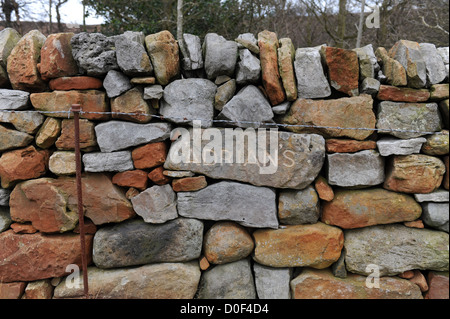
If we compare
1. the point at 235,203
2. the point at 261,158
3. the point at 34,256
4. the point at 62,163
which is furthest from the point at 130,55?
the point at 34,256

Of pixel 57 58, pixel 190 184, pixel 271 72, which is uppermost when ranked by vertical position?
pixel 57 58

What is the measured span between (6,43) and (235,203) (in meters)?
2.31

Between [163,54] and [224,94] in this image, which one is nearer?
[163,54]

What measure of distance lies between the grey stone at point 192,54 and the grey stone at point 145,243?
1.27 meters

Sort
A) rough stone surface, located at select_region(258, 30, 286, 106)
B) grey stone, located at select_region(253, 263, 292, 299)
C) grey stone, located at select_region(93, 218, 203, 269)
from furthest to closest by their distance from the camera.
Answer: grey stone, located at select_region(253, 263, 292, 299), grey stone, located at select_region(93, 218, 203, 269), rough stone surface, located at select_region(258, 30, 286, 106)

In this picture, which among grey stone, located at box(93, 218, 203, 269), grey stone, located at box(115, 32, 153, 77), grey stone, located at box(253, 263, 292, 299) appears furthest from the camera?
grey stone, located at box(253, 263, 292, 299)

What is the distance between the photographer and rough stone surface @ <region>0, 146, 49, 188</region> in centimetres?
241

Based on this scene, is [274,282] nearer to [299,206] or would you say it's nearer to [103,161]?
[299,206]

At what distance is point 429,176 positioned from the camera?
2.42 meters

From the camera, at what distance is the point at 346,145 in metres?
2.43

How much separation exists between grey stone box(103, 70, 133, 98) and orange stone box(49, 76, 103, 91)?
0.40 ft

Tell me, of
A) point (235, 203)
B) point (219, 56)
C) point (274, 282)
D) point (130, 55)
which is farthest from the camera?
point (274, 282)

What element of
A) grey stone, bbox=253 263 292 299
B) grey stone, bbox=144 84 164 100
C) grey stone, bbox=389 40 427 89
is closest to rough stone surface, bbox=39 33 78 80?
grey stone, bbox=144 84 164 100

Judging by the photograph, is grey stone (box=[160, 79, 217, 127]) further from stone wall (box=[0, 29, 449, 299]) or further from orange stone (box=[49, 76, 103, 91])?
orange stone (box=[49, 76, 103, 91])
